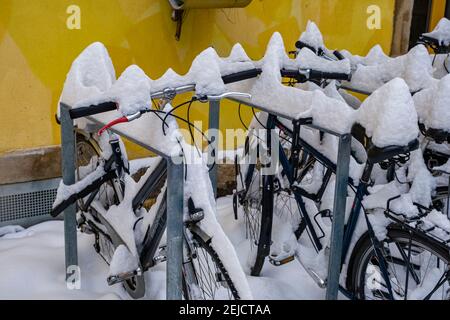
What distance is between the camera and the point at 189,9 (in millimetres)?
4297

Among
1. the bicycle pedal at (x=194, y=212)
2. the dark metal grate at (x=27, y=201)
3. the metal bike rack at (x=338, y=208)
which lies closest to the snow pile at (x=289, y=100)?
the metal bike rack at (x=338, y=208)

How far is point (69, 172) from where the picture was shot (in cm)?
301

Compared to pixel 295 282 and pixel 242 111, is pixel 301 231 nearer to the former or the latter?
pixel 295 282

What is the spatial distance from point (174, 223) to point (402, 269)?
1.18 metres

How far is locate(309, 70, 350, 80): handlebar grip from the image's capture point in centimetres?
298

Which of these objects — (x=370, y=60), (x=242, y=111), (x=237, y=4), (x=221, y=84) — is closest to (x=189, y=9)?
(x=237, y=4)

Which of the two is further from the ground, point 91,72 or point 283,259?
point 91,72

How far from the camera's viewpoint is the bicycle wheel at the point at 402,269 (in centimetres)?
252

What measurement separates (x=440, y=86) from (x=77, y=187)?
1792 mm

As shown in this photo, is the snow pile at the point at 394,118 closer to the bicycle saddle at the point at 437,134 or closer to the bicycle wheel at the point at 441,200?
the bicycle saddle at the point at 437,134

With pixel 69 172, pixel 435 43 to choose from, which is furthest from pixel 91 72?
pixel 435 43

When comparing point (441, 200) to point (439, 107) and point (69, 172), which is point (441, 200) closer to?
point (439, 107)

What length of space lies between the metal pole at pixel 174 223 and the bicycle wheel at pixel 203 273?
13cm

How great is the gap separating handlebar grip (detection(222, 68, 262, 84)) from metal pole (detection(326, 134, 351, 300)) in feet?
2.03
